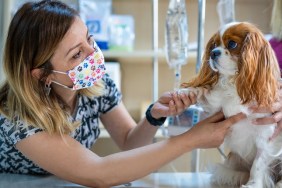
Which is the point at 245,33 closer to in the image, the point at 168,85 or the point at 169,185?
the point at 169,185

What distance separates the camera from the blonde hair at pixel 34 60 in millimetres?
1134

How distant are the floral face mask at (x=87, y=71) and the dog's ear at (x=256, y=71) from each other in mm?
486

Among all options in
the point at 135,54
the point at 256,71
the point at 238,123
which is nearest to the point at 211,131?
the point at 238,123

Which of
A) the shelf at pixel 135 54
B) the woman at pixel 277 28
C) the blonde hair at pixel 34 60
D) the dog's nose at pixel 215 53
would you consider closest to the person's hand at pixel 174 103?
the dog's nose at pixel 215 53

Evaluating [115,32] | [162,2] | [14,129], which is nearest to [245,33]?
[14,129]

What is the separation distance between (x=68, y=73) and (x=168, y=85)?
4.58ft

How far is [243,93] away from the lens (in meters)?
0.92

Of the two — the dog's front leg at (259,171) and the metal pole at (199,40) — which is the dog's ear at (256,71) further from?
the metal pole at (199,40)

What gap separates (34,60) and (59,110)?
17 cm

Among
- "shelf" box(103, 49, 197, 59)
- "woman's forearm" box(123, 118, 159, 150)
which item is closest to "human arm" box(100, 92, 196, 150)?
"woman's forearm" box(123, 118, 159, 150)

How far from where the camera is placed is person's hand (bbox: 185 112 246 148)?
103cm

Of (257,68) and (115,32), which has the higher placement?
(257,68)

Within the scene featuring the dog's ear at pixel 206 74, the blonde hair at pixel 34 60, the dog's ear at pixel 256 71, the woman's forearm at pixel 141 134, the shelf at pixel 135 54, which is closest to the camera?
the dog's ear at pixel 256 71

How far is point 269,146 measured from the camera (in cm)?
102
